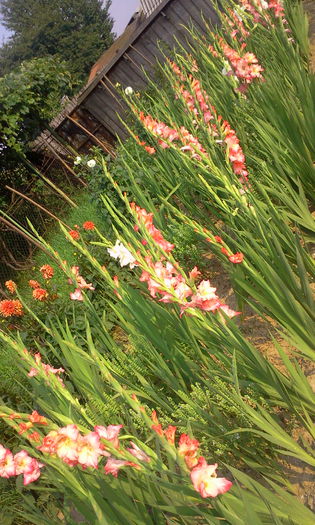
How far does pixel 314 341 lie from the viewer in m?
1.41

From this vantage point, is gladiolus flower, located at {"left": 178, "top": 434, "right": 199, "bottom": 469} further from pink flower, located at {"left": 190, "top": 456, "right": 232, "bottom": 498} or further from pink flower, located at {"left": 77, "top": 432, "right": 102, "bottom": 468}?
pink flower, located at {"left": 77, "top": 432, "right": 102, "bottom": 468}

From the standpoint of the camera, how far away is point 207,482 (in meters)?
0.76

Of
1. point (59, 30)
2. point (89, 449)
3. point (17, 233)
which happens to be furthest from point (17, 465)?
point (59, 30)

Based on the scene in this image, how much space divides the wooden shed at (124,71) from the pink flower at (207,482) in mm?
7555

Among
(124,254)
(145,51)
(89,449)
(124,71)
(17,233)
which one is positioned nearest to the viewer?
(89,449)

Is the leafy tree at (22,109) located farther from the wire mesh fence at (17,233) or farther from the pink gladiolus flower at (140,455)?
the pink gladiolus flower at (140,455)

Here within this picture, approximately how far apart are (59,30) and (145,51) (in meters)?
30.7

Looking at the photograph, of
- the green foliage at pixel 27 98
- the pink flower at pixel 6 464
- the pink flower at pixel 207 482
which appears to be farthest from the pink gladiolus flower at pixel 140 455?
the green foliage at pixel 27 98

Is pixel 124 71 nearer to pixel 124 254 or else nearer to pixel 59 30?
pixel 124 254

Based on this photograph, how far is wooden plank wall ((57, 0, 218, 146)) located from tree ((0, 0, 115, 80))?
2511 cm

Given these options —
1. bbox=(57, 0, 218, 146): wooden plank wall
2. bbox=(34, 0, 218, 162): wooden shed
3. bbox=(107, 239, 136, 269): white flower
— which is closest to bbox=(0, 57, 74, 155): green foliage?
bbox=(34, 0, 218, 162): wooden shed

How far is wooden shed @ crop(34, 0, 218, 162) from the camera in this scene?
8.59 m

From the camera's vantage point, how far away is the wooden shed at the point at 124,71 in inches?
338

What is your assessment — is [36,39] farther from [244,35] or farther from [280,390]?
[280,390]
